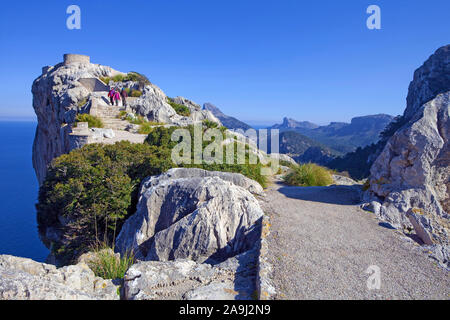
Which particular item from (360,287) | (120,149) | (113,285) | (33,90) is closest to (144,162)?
(120,149)

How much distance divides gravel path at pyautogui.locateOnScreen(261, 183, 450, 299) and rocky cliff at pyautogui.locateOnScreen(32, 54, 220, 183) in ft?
40.9

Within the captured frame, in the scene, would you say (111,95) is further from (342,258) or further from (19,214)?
(19,214)

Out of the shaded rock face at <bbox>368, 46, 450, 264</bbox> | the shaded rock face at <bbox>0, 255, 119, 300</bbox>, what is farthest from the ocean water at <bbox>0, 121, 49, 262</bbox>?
the shaded rock face at <bbox>368, 46, 450, 264</bbox>

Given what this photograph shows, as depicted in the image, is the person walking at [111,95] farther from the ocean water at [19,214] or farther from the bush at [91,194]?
the ocean water at [19,214]

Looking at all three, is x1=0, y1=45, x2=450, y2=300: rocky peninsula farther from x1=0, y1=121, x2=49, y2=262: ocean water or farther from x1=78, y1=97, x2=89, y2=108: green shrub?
x1=0, y1=121, x2=49, y2=262: ocean water

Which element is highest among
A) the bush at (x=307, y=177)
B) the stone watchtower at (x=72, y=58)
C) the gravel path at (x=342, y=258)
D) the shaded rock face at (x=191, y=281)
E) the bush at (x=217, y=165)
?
the stone watchtower at (x=72, y=58)

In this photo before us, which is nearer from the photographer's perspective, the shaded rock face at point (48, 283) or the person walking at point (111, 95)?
the shaded rock face at point (48, 283)

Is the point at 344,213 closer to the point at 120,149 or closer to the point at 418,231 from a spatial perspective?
the point at 418,231

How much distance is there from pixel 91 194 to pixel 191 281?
5254 millimetres

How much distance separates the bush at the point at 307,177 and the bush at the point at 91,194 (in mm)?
6093

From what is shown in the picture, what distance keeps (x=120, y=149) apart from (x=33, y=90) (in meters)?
30.9

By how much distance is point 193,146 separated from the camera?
38.7 feet

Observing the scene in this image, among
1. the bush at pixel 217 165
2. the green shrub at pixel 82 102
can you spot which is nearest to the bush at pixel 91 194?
the bush at pixel 217 165

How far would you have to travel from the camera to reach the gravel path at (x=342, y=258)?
3816mm
